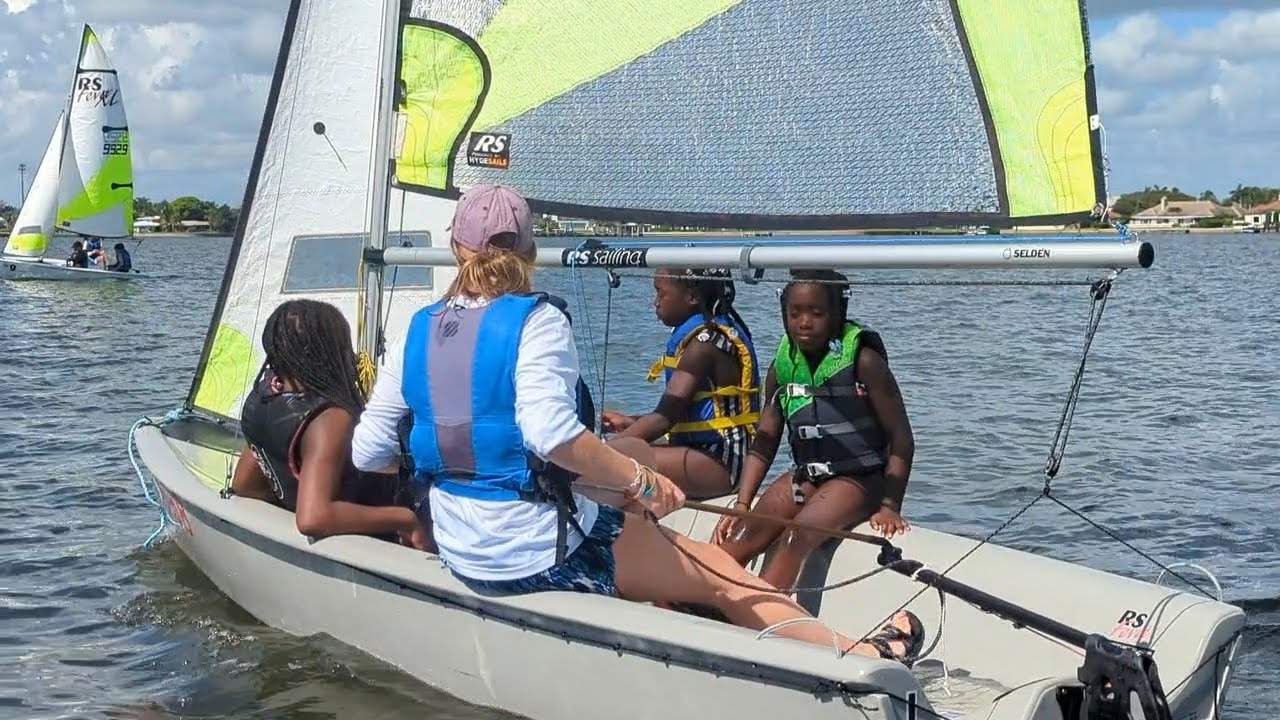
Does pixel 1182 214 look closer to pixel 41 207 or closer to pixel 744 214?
pixel 41 207

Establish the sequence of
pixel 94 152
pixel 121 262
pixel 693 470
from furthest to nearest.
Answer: pixel 121 262, pixel 94 152, pixel 693 470

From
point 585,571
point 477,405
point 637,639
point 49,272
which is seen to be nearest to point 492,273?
point 477,405

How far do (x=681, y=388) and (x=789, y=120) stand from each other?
3.51 ft

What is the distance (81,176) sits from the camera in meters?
34.7

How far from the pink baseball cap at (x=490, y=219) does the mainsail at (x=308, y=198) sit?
8.33 ft

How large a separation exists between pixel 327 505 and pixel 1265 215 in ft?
431

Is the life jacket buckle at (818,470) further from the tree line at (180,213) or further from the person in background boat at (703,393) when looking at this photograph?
the tree line at (180,213)

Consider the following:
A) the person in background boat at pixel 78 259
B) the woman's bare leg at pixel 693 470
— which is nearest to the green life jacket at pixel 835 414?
the woman's bare leg at pixel 693 470

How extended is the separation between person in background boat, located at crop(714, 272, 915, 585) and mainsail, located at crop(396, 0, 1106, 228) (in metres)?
0.33

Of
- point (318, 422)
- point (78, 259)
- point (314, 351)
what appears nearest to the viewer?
point (318, 422)

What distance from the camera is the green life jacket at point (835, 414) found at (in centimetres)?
463

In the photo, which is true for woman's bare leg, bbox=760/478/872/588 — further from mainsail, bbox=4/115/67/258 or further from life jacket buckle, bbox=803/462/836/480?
mainsail, bbox=4/115/67/258

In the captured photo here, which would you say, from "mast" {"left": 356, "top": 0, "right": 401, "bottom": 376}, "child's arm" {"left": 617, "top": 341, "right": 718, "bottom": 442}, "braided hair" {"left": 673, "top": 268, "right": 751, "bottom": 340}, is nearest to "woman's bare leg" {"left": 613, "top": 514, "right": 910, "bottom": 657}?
"child's arm" {"left": 617, "top": 341, "right": 718, "bottom": 442}

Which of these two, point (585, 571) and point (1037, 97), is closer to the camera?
point (585, 571)
